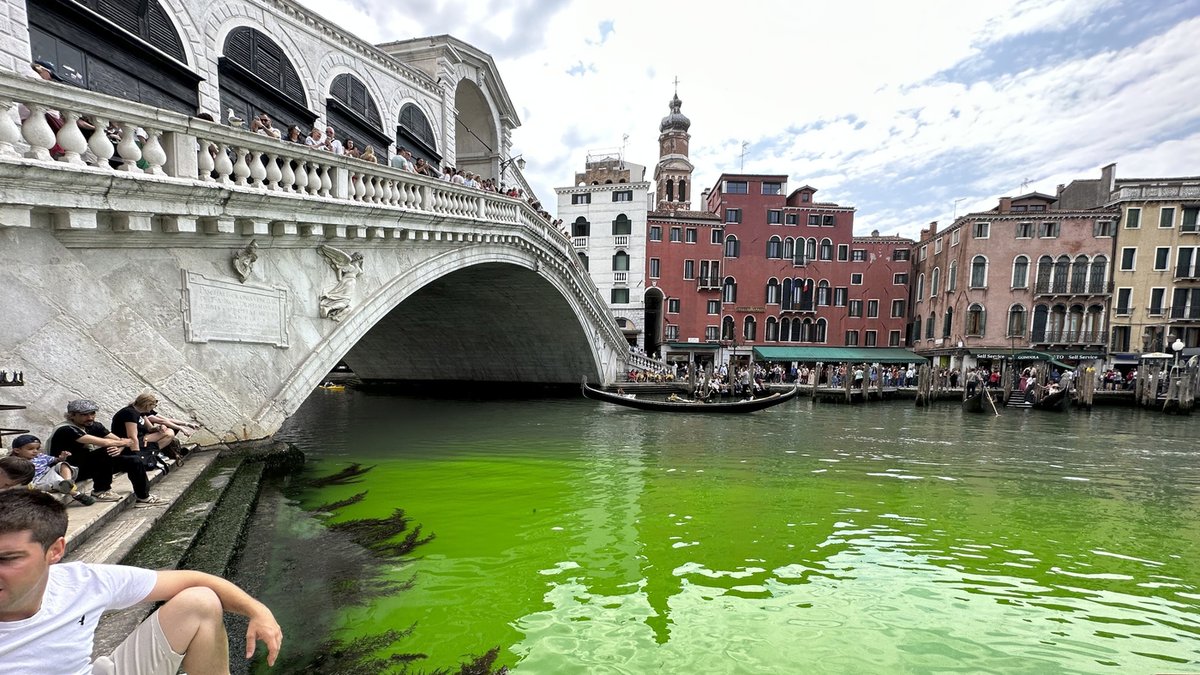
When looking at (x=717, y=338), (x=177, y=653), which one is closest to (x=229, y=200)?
(x=177, y=653)

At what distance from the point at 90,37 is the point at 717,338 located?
78.5 feet

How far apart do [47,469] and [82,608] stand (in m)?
2.50

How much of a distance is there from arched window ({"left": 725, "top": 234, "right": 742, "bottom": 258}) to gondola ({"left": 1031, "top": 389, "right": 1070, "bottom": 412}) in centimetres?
1342

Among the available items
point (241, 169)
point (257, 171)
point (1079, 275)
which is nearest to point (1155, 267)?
point (1079, 275)

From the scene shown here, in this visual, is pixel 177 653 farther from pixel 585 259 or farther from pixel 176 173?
pixel 585 259

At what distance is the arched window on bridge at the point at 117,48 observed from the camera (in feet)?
17.2

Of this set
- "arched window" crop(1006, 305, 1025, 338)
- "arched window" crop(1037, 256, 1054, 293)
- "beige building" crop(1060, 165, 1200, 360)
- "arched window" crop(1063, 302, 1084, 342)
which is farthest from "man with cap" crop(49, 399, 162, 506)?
"beige building" crop(1060, 165, 1200, 360)

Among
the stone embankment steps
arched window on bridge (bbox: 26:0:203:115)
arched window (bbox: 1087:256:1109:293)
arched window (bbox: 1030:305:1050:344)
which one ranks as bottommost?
the stone embankment steps

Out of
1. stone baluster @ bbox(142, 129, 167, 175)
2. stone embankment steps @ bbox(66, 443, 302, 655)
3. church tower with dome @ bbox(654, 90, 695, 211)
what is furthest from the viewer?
church tower with dome @ bbox(654, 90, 695, 211)

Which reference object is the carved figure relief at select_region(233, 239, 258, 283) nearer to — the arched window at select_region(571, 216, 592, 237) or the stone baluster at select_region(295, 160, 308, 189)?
the stone baluster at select_region(295, 160, 308, 189)

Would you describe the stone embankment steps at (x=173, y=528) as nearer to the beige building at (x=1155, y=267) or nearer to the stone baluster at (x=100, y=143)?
the stone baluster at (x=100, y=143)

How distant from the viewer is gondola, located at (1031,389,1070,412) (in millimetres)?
16875

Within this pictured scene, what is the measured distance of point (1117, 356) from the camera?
72.5 ft

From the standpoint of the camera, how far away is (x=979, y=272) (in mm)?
23219
